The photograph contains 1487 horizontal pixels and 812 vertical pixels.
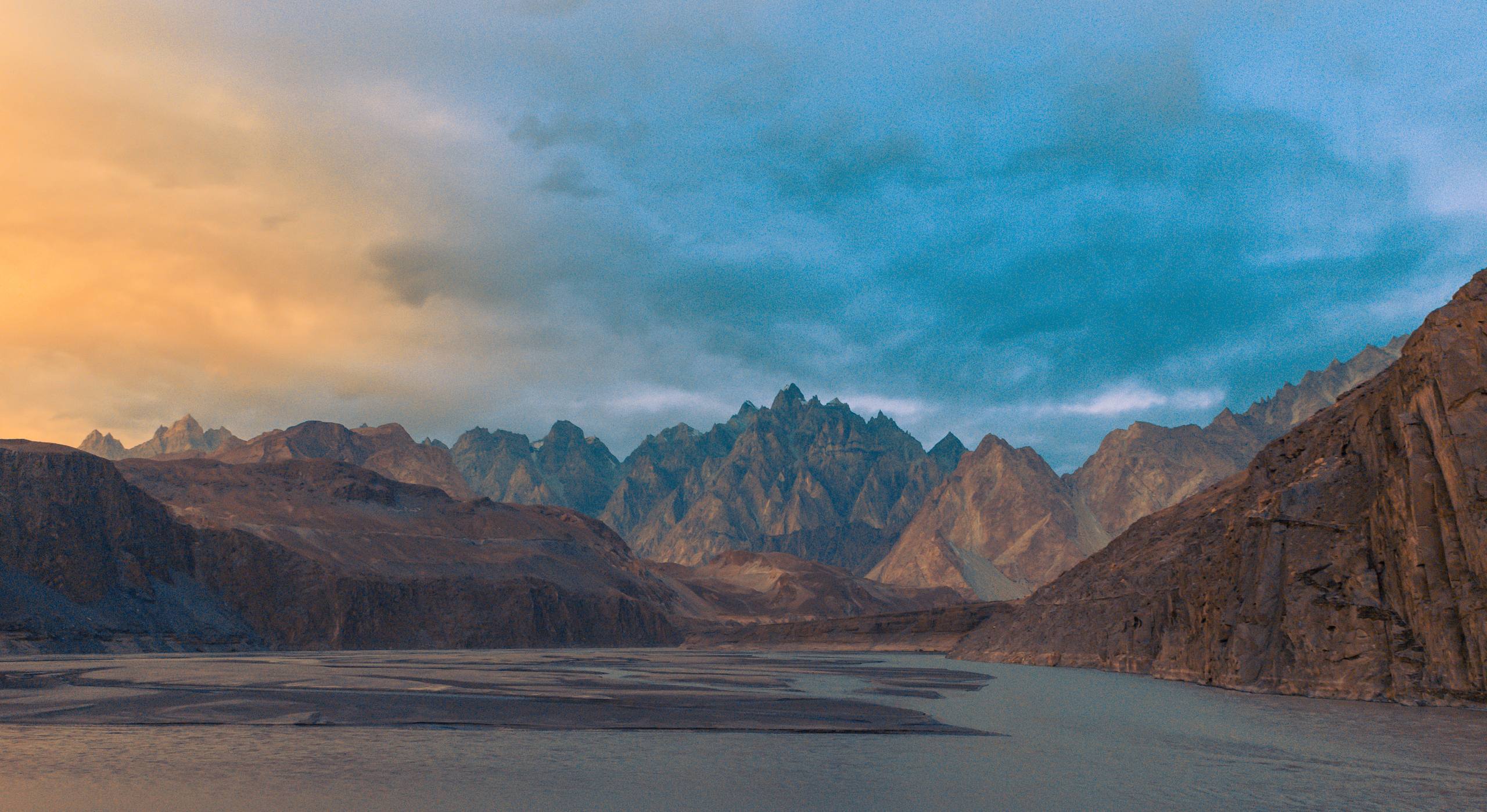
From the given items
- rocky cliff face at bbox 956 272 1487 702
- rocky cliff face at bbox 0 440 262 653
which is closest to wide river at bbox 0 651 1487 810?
rocky cliff face at bbox 956 272 1487 702

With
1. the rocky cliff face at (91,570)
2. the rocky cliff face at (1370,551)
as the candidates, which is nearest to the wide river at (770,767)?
the rocky cliff face at (1370,551)

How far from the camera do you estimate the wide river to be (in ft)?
85.7

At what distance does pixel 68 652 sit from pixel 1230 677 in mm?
131013

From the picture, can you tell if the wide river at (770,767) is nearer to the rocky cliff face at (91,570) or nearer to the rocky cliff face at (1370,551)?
the rocky cliff face at (1370,551)

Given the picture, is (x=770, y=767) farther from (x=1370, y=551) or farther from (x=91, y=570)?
(x=91, y=570)

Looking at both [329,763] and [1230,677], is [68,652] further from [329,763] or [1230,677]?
[1230,677]

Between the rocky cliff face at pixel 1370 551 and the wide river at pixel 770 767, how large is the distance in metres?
4.67

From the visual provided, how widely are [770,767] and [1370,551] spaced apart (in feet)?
134

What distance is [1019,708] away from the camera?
57.7 meters

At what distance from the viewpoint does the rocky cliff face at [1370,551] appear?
48625 mm

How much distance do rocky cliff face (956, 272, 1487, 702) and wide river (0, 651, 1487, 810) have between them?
467 centimetres

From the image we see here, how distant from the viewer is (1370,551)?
55594mm

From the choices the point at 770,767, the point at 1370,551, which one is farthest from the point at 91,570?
the point at 1370,551

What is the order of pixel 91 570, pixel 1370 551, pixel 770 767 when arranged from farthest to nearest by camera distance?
1. pixel 91 570
2. pixel 1370 551
3. pixel 770 767
